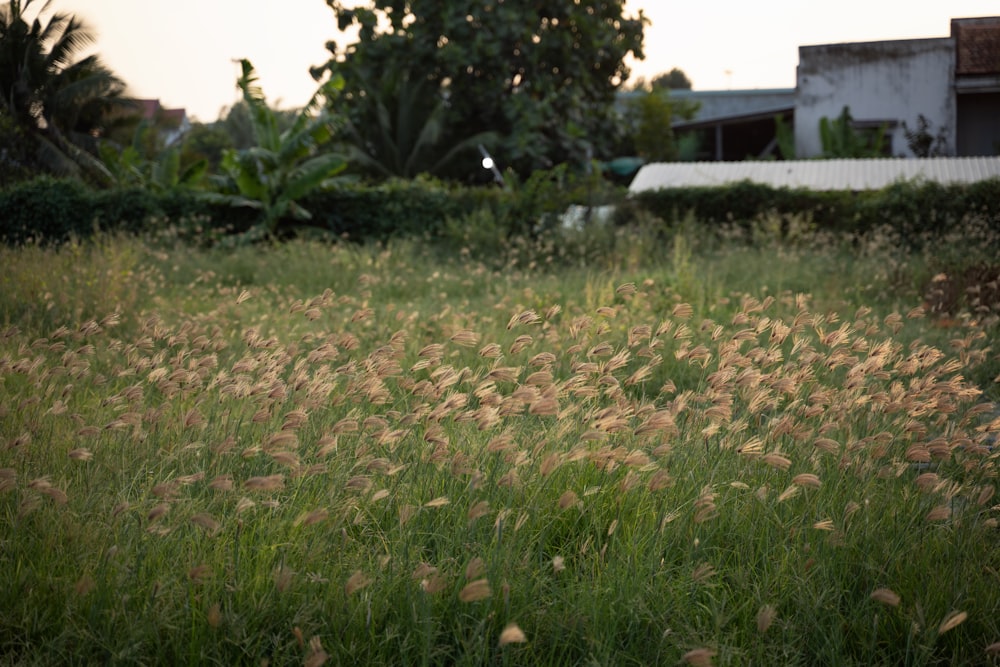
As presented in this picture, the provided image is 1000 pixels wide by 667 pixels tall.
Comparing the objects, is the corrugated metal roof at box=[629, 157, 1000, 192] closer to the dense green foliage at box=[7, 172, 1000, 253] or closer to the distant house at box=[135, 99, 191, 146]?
the dense green foliage at box=[7, 172, 1000, 253]

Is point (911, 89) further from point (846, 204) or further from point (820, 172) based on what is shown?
point (846, 204)

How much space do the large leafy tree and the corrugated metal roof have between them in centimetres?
587

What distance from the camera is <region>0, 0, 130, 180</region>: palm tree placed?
26938 millimetres

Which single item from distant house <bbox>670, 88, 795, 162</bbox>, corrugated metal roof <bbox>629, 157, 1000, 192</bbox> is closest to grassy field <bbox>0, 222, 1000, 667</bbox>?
corrugated metal roof <bbox>629, 157, 1000, 192</bbox>

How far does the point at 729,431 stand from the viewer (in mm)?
3654

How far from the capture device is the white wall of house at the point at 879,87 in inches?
1059

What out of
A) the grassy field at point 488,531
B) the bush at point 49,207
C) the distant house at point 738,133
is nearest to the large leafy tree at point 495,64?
the distant house at point 738,133

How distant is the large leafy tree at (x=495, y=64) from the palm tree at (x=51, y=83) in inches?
270

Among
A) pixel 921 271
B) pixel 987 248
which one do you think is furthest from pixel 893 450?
pixel 987 248

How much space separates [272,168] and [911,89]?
18551 millimetres

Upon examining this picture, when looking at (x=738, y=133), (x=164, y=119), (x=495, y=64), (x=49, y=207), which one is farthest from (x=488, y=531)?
(x=164, y=119)

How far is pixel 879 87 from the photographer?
27.4 m

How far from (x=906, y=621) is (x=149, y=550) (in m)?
2.35

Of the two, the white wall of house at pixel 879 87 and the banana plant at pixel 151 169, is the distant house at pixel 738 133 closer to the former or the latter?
the white wall of house at pixel 879 87
